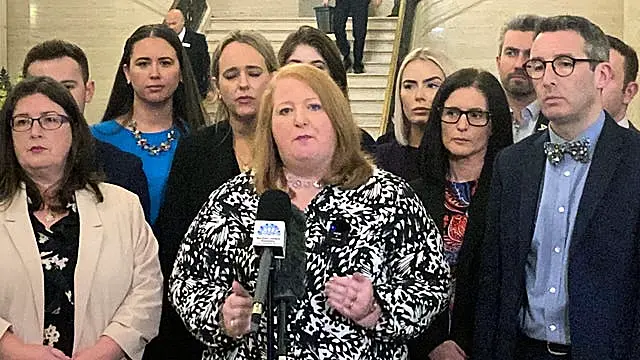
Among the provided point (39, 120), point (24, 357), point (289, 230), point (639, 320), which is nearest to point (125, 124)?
point (39, 120)

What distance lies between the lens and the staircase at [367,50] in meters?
12.5

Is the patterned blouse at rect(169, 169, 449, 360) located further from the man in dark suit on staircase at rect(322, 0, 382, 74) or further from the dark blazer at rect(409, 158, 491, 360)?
the man in dark suit on staircase at rect(322, 0, 382, 74)

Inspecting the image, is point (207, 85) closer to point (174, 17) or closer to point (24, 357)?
point (174, 17)

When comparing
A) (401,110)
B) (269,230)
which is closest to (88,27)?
(401,110)

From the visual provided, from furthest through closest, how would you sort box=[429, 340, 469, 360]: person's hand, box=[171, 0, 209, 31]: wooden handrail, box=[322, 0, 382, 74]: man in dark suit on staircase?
1. box=[171, 0, 209, 31]: wooden handrail
2. box=[322, 0, 382, 74]: man in dark suit on staircase
3. box=[429, 340, 469, 360]: person's hand

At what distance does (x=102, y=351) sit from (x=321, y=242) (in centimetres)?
92

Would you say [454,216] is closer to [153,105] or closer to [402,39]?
[153,105]

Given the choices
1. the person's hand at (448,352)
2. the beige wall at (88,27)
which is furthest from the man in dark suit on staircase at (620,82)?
the beige wall at (88,27)

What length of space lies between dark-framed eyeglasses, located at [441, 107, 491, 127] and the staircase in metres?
7.27

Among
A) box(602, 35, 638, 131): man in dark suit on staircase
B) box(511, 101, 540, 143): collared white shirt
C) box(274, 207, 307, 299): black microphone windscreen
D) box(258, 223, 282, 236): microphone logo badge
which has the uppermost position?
box(602, 35, 638, 131): man in dark suit on staircase

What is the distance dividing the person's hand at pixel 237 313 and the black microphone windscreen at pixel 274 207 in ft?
1.37

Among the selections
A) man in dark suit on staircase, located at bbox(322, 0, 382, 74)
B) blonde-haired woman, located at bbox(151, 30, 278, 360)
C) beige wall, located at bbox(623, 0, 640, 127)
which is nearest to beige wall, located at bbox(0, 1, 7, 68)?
man in dark suit on staircase, located at bbox(322, 0, 382, 74)

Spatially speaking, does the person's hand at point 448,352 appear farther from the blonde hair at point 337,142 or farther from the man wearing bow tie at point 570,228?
the blonde hair at point 337,142

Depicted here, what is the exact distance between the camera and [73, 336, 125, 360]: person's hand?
3619mm
